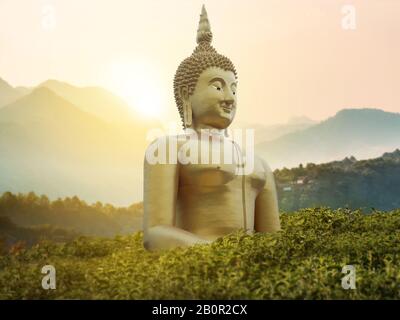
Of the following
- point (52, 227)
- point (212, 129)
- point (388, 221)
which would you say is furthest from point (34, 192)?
point (388, 221)

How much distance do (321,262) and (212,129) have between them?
188 cm

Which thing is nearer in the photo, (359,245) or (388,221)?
(359,245)

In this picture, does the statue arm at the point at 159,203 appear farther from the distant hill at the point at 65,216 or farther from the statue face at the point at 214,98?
the distant hill at the point at 65,216

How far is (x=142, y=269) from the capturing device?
4.55 metres

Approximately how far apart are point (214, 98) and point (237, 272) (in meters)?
1.97

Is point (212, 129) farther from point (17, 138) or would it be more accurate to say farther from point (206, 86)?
point (17, 138)

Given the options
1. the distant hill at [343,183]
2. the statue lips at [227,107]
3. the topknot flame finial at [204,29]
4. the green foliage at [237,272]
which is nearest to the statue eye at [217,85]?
the statue lips at [227,107]

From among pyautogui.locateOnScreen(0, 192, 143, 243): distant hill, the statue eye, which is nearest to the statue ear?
the statue eye

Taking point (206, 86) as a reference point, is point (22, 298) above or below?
below

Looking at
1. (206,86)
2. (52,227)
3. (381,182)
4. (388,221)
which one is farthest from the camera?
(381,182)

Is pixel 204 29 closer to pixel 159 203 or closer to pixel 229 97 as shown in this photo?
pixel 229 97

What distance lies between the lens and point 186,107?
19.1ft

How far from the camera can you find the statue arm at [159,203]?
5.14 m
